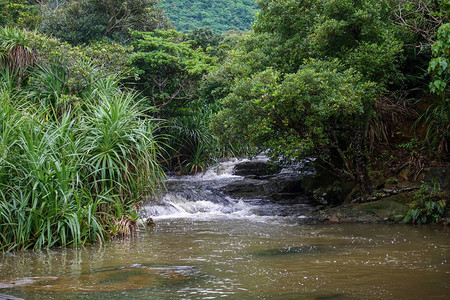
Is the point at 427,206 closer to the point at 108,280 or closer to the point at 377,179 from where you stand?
the point at 377,179

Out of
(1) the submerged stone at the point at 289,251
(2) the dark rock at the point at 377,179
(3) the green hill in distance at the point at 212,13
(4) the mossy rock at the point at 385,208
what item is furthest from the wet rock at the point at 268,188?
(3) the green hill in distance at the point at 212,13

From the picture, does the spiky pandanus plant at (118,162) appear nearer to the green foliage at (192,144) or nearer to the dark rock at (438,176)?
the dark rock at (438,176)

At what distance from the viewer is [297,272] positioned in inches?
181

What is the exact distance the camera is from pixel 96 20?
16.5 m

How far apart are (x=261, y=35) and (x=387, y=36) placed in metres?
2.94

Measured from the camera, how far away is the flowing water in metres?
3.88

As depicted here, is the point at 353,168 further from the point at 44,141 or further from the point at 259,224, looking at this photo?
the point at 44,141

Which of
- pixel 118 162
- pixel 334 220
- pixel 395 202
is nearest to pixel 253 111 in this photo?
pixel 334 220

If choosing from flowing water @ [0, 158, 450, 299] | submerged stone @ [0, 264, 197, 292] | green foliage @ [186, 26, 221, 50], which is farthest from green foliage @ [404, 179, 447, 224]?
green foliage @ [186, 26, 221, 50]

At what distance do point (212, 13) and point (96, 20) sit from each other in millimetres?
21771

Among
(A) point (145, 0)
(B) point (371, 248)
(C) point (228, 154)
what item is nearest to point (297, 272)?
(B) point (371, 248)

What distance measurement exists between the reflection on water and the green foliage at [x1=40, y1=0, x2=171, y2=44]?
11.1m

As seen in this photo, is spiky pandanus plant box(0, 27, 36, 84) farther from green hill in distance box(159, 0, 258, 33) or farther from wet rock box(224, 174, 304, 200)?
green hill in distance box(159, 0, 258, 33)

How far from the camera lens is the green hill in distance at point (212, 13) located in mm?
35656
